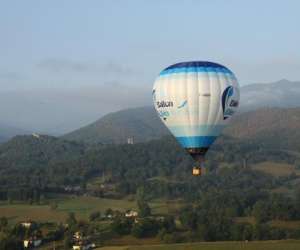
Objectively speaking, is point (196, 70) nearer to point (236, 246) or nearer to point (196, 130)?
point (196, 130)

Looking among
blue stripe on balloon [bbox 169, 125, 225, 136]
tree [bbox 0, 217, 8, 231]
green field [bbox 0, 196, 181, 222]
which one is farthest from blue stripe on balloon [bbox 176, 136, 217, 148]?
green field [bbox 0, 196, 181, 222]

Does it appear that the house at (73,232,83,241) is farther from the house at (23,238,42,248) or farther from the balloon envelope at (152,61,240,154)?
the balloon envelope at (152,61,240,154)

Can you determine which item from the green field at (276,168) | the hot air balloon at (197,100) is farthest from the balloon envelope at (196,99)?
the green field at (276,168)

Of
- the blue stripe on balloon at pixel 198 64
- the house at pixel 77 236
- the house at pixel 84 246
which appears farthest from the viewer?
the house at pixel 77 236

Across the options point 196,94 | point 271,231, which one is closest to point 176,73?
point 196,94

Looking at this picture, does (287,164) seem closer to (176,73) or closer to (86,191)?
(86,191)

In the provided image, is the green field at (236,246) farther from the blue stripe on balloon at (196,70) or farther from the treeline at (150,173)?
the treeline at (150,173)
